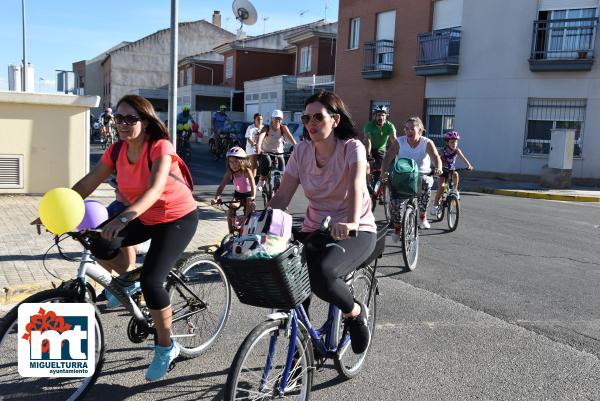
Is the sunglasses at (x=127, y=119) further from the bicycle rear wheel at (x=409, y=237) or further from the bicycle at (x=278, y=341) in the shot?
the bicycle rear wheel at (x=409, y=237)

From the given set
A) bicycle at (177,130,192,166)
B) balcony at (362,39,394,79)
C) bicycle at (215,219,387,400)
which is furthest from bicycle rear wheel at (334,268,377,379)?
balcony at (362,39,394,79)

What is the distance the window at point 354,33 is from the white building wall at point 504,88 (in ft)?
23.8

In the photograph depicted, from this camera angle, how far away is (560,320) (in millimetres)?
5406

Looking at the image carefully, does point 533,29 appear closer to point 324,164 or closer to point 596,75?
point 596,75

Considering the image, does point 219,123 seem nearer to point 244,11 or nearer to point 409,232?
point 409,232

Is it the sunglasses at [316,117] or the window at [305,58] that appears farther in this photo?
the window at [305,58]

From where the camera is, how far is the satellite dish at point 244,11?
45062mm

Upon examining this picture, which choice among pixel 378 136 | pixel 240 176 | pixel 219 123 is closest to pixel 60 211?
pixel 240 176

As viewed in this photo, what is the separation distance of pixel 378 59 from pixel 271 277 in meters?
25.3

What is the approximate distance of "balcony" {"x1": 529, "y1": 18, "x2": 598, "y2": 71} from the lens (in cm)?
1941

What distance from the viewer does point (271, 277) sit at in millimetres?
2801

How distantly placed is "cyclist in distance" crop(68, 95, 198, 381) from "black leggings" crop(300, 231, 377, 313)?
0.89 meters

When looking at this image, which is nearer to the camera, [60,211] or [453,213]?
[60,211]

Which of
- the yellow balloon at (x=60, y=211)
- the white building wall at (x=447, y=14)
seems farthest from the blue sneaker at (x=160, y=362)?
the white building wall at (x=447, y=14)
